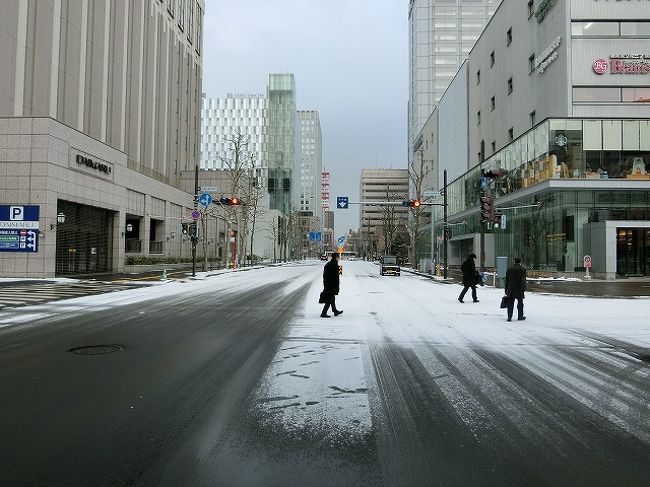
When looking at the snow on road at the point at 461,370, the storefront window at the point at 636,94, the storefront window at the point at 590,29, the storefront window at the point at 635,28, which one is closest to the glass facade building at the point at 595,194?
the storefront window at the point at 636,94

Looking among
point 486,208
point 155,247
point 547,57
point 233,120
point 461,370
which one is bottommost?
point 461,370

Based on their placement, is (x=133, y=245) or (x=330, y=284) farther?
(x=133, y=245)

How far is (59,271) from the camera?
98.6ft

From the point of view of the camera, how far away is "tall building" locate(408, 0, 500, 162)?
4301 inches

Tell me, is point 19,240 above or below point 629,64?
below

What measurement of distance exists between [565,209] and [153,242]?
125 ft

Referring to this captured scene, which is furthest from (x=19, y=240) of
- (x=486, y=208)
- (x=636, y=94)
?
(x=636, y=94)

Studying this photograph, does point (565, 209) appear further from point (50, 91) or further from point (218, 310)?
point (50, 91)

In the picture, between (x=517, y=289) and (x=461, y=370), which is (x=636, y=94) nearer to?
(x=517, y=289)

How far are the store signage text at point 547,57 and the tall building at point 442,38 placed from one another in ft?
224

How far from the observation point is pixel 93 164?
3256 cm

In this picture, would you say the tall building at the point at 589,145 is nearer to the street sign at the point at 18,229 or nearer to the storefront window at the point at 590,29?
the storefront window at the point at 590,29

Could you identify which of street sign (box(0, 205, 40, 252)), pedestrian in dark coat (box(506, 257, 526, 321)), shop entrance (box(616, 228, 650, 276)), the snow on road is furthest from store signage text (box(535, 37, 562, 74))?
street sign (box(0, 205, 40, 252))

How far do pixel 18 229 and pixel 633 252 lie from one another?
1573 inches
